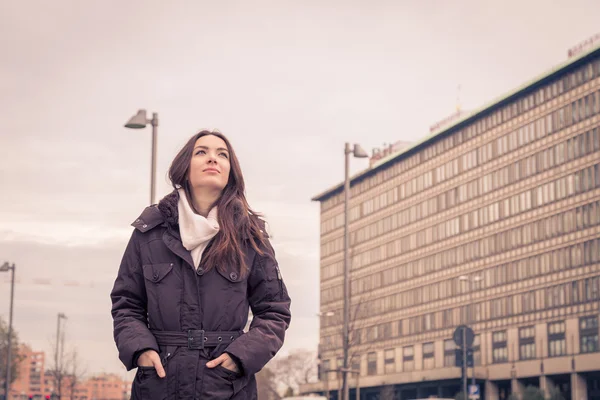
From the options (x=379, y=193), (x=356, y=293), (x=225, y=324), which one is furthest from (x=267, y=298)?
(x=379, y=193)

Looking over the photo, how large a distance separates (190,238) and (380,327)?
109960 millimetres

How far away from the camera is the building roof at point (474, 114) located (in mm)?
82188

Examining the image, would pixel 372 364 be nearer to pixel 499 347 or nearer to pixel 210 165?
pixel 499 347

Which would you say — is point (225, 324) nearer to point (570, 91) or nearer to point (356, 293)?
point (570, 91)

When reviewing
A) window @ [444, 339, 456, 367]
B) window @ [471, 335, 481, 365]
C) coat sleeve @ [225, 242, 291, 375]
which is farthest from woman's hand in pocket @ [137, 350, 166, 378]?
window @ [444, 339, 456, 367]

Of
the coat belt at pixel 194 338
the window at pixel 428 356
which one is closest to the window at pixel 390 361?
the window at pixel 428 356

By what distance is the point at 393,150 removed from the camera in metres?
122

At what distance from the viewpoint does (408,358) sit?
352 ft

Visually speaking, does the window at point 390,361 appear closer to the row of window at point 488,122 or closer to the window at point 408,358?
the window at point 408,358

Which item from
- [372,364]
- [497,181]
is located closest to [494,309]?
[497,181]

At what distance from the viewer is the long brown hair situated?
4.05 metres

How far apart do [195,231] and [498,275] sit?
90331mm

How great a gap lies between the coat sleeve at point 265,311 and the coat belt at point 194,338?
0.19 feet

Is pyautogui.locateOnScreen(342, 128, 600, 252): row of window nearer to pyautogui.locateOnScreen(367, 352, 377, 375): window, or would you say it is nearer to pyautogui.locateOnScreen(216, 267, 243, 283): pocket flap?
pyautogui.locateOnScreen(367, 352, 377, 375): window
